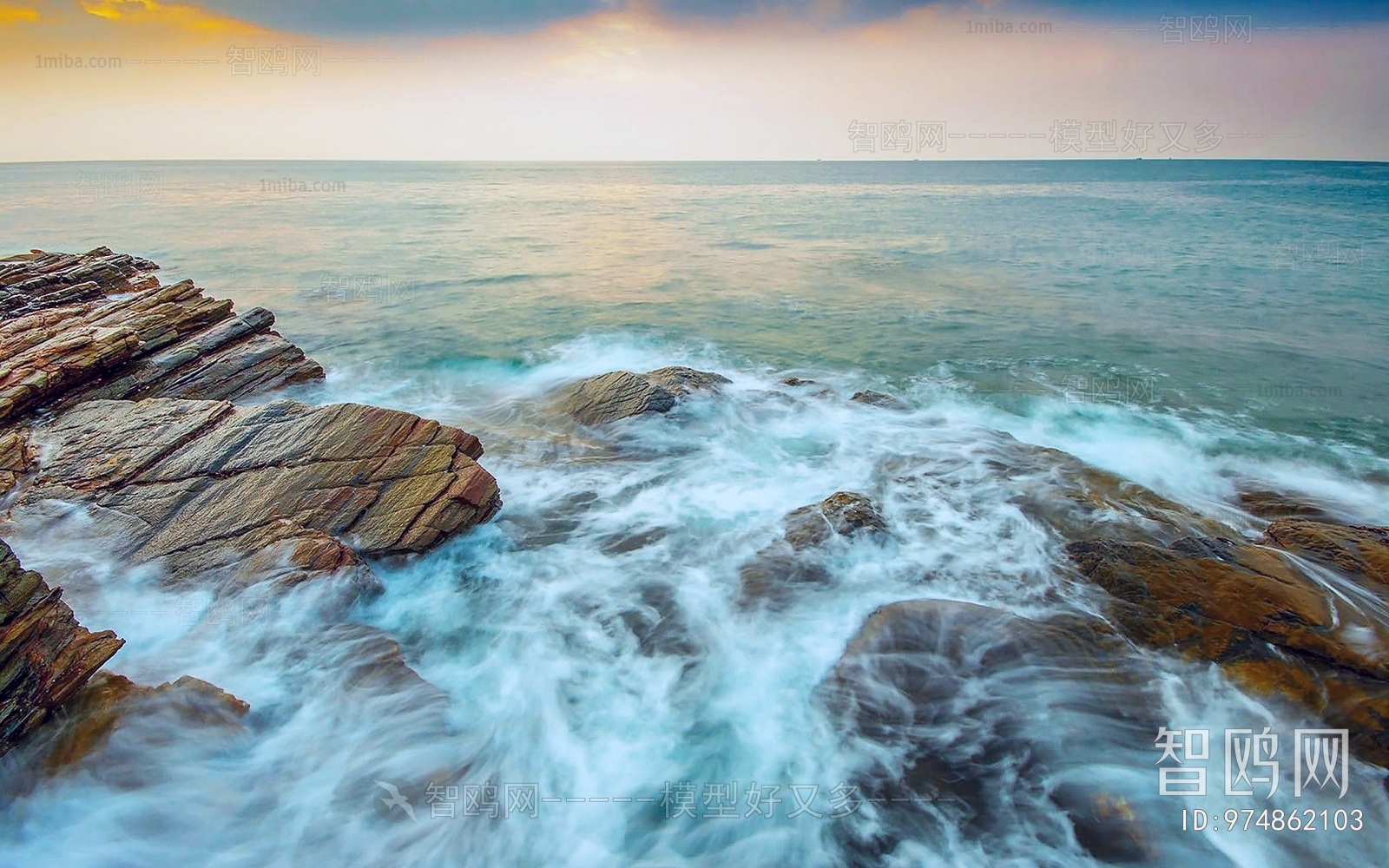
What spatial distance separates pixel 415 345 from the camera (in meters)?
17.0

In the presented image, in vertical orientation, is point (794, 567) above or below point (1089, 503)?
below

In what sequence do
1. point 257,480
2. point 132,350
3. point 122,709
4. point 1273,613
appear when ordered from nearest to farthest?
point 122,709 → point 1273,613 → point 257,480 → point 132,350

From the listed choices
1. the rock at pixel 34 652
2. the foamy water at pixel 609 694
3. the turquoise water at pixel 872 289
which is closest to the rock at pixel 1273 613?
the foamy water at pixel 609 694

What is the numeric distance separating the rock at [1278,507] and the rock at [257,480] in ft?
35.1

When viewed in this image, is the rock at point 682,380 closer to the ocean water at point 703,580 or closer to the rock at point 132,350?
the ocean water at point 703,580

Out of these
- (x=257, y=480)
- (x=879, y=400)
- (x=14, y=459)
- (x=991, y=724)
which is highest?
(x=14, y=459)

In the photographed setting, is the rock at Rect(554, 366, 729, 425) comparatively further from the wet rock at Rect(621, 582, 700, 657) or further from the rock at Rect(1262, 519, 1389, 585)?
the rock at Rect(1262, 519, 1389, 585)

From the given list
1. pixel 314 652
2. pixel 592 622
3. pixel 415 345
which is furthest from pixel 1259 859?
pixel 415 345

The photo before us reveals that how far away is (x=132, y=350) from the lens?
35.6 ft

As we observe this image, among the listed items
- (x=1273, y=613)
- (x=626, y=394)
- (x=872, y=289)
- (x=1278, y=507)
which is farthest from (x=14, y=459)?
(x=872, y=289)

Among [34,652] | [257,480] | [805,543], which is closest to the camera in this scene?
[34,652]

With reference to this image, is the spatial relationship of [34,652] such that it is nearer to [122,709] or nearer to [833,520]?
[122,709]

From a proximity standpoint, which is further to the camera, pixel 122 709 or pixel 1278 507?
pixel 1278 507

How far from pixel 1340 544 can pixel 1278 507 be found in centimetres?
210
